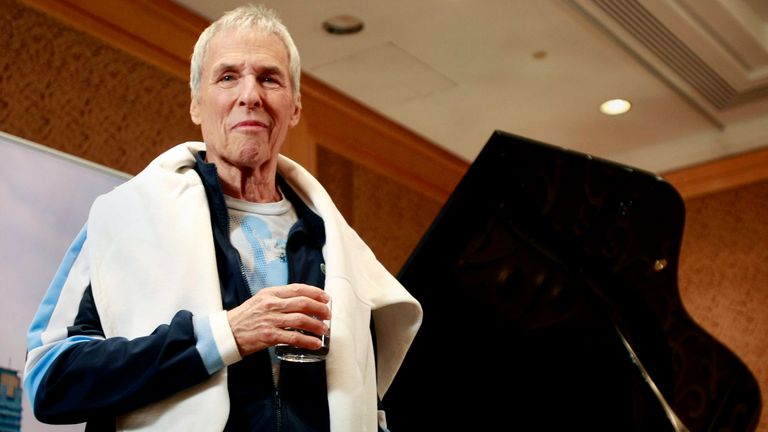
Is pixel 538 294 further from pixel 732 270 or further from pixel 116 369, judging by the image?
pixel 732 270

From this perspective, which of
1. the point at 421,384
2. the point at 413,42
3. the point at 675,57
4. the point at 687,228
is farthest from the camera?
the point at 687,228

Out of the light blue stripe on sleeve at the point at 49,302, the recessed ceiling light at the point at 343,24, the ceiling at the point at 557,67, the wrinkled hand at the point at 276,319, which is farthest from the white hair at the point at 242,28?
the recessed ceiling light at the point at 343,24

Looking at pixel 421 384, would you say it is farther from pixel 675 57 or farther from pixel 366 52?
pixel 675 57

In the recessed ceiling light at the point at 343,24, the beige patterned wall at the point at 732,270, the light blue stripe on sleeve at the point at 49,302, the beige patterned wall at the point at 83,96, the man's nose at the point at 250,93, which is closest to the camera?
the light blue stripe on sleeve at the point at 49,302

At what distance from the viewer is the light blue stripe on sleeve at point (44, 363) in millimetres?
1161

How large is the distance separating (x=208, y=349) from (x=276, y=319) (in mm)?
83

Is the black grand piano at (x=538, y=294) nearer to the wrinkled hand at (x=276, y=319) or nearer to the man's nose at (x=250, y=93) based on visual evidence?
the man's nose at (x=250, y=93)

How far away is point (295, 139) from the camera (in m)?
4.50

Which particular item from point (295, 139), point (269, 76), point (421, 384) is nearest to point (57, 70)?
point (295, 139)

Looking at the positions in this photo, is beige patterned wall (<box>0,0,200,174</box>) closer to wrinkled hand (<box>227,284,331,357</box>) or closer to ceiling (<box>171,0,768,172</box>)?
ceiling (<box>171,0,768,172</box>)

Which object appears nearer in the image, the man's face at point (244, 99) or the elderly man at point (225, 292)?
the elderly man at point (225, 292)

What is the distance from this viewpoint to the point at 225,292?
1252 millimetres

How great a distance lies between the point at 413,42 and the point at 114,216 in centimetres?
314

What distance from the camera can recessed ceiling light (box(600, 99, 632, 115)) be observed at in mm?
4992
